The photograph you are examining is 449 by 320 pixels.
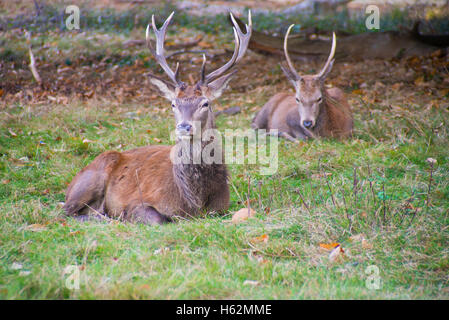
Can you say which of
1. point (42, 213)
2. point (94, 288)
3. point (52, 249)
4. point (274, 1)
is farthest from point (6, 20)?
point (94, 288)

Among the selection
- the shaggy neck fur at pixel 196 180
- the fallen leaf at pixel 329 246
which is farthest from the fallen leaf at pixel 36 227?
the fallen leaf at pixel 329 246

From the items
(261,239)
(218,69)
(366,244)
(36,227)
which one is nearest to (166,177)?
(218,69)

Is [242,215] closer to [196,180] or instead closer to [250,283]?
[196,180]

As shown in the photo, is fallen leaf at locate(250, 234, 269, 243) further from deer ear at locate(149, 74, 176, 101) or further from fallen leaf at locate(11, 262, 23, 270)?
deer ear at locate(149, 74, 176, 101)

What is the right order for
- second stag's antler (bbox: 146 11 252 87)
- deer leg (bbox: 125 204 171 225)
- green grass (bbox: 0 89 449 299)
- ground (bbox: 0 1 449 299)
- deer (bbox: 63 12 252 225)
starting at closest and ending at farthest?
green grass (bbox: 0 89 449 299) → ground (bbox: 0 1 449 299) → deer leg (bbox: 125 204 171 225) → deer (bbox: 63 12 252 225) → second stag's antler (bbox: 146 11 252 87)

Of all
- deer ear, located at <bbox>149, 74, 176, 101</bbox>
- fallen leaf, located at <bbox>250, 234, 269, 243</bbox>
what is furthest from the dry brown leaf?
deer ear, located at <bbox>149, 74, 176, 101</bbox>

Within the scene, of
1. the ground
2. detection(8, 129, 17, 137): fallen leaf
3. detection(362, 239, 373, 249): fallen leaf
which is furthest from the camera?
detection(8, 129, 17, 137): fallen leaf

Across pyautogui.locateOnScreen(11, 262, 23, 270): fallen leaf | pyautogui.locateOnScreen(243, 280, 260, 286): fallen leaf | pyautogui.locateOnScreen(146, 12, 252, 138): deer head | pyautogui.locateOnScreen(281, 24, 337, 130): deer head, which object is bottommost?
pyautogui.locateOnScreen(243, 280, 260, 286): fallen leaf

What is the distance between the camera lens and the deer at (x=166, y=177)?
18.4ft

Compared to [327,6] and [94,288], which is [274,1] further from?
[94,288]

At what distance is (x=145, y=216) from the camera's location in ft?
18.2

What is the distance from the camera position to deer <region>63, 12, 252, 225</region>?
5621 mm

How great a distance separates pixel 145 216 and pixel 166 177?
613mm

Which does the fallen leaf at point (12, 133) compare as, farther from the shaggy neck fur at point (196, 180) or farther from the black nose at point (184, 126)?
the black nose at point (184, 126)
